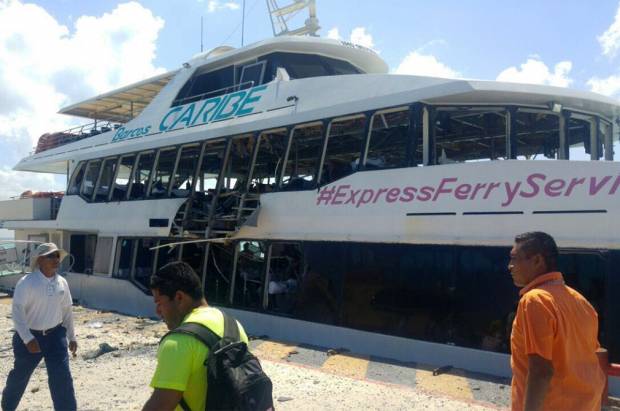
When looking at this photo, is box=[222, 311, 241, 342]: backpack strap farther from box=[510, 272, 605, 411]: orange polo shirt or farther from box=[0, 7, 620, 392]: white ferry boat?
box=[0, 7, 620, 392]: white ferry boat

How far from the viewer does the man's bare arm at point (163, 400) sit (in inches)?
86.3

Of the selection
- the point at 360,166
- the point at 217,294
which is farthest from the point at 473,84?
the point at 217,294

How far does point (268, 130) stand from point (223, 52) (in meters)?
3.96

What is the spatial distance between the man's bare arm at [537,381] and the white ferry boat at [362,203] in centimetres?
423

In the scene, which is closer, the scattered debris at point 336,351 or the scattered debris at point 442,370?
the scattered debris at point 442,370

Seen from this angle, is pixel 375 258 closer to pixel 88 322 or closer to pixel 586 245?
pixel 586 245

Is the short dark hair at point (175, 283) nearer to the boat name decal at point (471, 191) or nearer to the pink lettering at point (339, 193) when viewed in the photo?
the boat name decal at point (471, 191)

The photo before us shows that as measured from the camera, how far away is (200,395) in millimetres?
2279

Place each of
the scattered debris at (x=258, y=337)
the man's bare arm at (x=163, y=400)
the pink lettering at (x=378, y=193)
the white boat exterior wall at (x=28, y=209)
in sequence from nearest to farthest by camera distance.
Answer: the man's bare arm at (x=163, y=400) → the pink lettering at (x=378, y=193) → the scattered debris at (x=258, y=337) → the white boat exterior wall at (x=28, y=209)

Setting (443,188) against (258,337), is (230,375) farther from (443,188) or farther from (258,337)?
(258,337)

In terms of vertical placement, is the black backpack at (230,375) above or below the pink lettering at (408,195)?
below

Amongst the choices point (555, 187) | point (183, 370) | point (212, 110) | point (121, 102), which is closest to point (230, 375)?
point (183, 370)

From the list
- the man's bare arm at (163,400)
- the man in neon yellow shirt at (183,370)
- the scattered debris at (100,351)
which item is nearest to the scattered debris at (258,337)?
the scattered debris at (100,351)

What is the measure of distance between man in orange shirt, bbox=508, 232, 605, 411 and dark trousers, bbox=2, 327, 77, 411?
134 inches
